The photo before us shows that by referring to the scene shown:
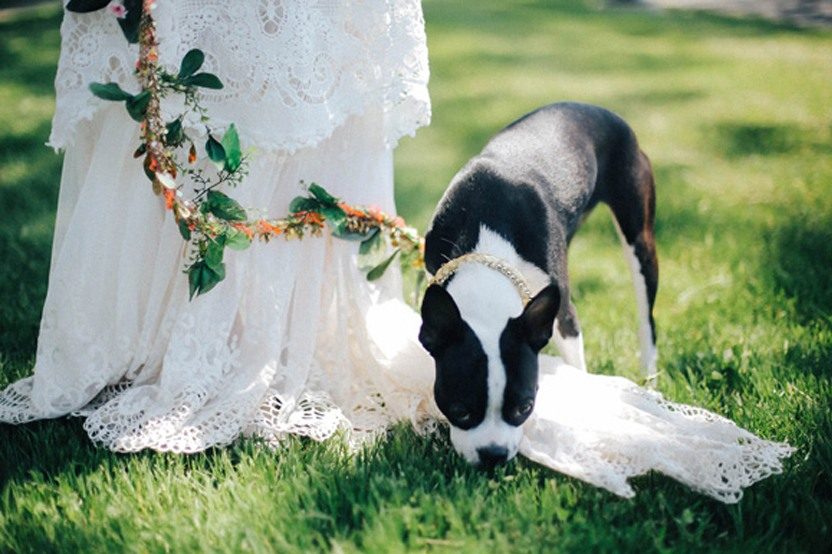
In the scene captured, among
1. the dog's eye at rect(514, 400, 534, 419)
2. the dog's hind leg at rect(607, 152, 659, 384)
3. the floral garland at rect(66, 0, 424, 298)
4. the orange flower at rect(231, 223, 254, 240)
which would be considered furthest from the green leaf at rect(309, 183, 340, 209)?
the dog's hind leg at rect(607, 152, 659, 384)

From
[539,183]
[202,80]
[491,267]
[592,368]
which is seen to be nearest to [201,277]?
[202,80]

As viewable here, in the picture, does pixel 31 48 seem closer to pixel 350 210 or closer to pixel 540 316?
pixel 350 210

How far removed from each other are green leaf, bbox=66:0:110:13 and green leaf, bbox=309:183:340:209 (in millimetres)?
916

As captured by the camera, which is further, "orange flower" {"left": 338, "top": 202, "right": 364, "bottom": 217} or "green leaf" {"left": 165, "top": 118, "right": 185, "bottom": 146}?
"orange flower" {"left": 338, "top": 202, "right": 364, "bottom": 217}

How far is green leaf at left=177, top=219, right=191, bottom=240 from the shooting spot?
288cm

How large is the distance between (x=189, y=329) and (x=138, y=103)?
809 mm

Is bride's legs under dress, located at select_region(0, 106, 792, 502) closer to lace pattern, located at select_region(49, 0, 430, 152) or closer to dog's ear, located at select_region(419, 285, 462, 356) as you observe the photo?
lace pattern, located at select_region(49, 0, 430, 152)

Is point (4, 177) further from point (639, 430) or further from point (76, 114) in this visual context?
point (639, 430)

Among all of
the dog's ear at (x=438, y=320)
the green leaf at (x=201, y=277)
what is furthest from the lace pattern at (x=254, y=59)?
the dog's ear at (x=438, y=320)

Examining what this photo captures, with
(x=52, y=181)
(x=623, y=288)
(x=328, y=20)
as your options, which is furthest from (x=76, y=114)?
(x=52, y=181)

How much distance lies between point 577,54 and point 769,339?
711 centimetres

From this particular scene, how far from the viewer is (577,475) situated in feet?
8.85

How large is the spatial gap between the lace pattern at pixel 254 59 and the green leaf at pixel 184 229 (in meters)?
0.32

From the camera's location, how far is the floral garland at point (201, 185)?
2.74 meters
